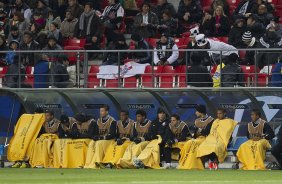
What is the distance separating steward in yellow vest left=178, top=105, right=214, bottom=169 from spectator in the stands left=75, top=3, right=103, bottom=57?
18.5ft

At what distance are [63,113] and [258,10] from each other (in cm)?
591

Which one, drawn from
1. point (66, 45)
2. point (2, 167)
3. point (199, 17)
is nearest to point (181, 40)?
point (199, 17)

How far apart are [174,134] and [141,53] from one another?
121 inches

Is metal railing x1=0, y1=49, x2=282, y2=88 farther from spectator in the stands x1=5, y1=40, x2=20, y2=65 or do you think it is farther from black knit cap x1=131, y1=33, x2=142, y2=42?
black knit cap x1=131, y1=33, x2=142, y2=42

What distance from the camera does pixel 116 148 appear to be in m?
31.5

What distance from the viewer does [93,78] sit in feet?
112

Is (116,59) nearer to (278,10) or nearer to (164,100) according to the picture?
(164,100)

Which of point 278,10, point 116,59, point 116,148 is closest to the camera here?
point 116,148

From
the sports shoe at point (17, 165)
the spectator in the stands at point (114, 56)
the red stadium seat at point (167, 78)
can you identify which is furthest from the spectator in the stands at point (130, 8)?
the sports shoe at point (17, 165)

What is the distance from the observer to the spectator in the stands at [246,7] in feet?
116

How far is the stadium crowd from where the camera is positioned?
32.9m

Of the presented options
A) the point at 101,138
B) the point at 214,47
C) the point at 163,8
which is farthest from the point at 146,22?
the point at 101,138

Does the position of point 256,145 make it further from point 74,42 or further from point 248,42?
point 74,42

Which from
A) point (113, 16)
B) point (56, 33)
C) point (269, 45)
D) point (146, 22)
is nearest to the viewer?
point (269, 45)
